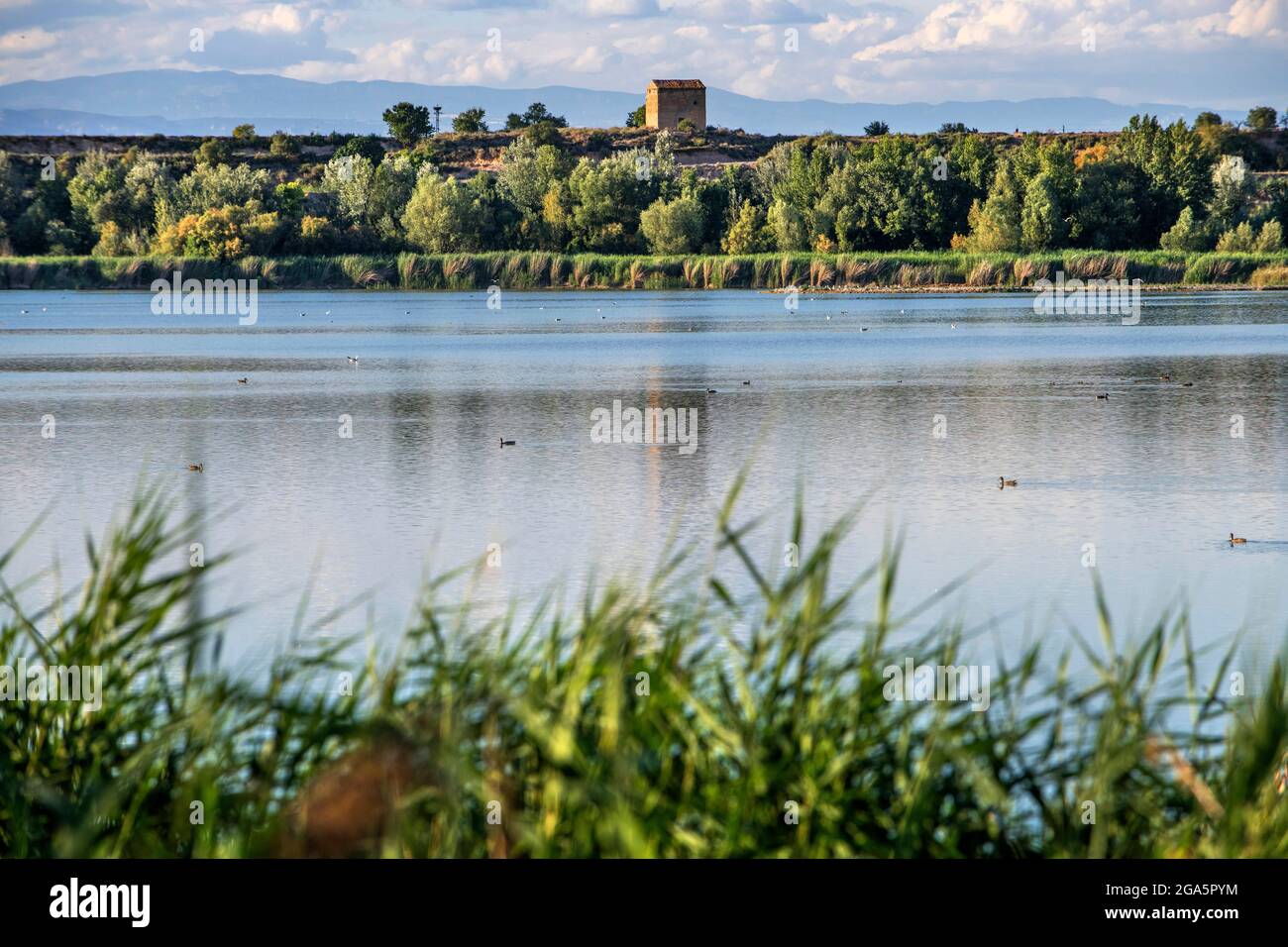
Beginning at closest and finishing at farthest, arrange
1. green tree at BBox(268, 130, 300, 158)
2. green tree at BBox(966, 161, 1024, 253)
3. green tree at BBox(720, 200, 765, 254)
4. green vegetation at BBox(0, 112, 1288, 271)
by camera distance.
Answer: green tree at BBox(966, 161, 1024, 253) < green vegetation at BBox(0, 112, 1288, 271) < green tree at BBox(720, 200, 765, 254) < green tree at BBox(268, 130, 300, 158)

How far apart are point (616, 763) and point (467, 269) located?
67788mm

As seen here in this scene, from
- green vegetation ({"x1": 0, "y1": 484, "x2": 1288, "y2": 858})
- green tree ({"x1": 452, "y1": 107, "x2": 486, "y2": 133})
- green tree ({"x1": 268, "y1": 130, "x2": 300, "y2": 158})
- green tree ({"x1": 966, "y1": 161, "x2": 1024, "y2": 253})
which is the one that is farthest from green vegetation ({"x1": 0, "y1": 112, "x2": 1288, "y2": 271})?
green vegetation ({"x1": 0, "y1": 484, "x2": 1288, "y2": 858})

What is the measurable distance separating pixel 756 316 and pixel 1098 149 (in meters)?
49.0

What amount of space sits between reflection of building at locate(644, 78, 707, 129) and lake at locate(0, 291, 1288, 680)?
92.9 metres

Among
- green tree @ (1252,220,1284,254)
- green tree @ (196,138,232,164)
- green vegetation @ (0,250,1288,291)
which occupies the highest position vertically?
green tree @ (196,138,232,164)

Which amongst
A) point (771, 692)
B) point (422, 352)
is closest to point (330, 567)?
point (771, 692)

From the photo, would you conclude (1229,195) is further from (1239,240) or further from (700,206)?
(700,206)

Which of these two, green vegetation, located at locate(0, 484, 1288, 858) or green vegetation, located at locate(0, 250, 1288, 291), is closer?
green vegetation, located at locate(0, 484, 1288, 858)

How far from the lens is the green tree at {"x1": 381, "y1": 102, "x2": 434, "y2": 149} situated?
11475 centimetres

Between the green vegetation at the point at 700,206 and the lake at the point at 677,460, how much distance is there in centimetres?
3053

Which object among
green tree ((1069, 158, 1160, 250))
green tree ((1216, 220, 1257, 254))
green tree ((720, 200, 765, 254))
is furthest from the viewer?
green tree ((720, 200, 765, 254))

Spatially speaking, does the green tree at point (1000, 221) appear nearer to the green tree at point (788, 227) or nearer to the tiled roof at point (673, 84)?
the green tree at point (788, 227)

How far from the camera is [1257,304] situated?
170ft

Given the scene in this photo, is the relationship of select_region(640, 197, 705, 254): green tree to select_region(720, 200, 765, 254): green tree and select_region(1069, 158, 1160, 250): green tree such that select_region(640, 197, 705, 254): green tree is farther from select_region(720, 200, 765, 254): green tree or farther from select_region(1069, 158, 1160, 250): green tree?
select_region(1069, 158, 1160, 250): green tree
